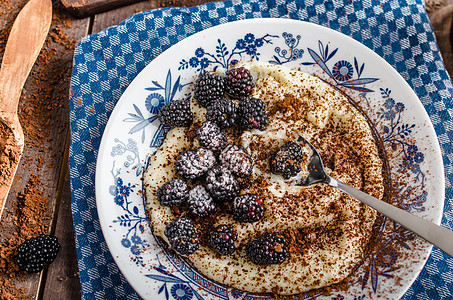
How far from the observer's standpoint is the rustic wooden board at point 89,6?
3291 mm

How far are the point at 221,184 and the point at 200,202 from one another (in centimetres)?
20

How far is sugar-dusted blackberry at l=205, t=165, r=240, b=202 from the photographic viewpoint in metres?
2.63

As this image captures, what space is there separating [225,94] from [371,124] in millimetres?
1198

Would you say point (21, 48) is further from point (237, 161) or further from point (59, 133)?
point (237, 161)

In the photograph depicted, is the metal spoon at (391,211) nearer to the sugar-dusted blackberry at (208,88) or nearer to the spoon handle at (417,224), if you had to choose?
the spoon handle at (417,224)

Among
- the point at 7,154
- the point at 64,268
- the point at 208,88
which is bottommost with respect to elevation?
the point at 64,268

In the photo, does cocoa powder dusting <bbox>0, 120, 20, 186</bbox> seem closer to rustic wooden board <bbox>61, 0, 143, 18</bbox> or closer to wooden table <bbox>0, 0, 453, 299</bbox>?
wooden table <bbox>0, 0, 453, 299</bbox>

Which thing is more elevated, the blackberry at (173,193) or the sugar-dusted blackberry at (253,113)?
the sugar-dusted blackberry at (253,113)

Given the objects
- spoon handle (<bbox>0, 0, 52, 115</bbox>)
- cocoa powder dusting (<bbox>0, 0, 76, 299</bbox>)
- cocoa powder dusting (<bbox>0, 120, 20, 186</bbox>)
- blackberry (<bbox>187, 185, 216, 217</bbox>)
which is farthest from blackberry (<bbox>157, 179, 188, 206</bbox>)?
spoon handle (<bbox>0, 0, 52, 115</bbox>)

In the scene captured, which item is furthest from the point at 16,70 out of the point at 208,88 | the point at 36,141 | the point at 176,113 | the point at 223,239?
the point at 223,239

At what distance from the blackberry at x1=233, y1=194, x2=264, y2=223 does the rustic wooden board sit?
211 centimetres

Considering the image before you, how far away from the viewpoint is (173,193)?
2.65 metres

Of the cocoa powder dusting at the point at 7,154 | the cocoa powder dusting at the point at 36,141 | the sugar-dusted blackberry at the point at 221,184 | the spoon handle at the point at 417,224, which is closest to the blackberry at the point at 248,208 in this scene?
the sugar-dusted blackberry at the point at 221,184

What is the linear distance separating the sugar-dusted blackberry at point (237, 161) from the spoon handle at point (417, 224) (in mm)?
705
